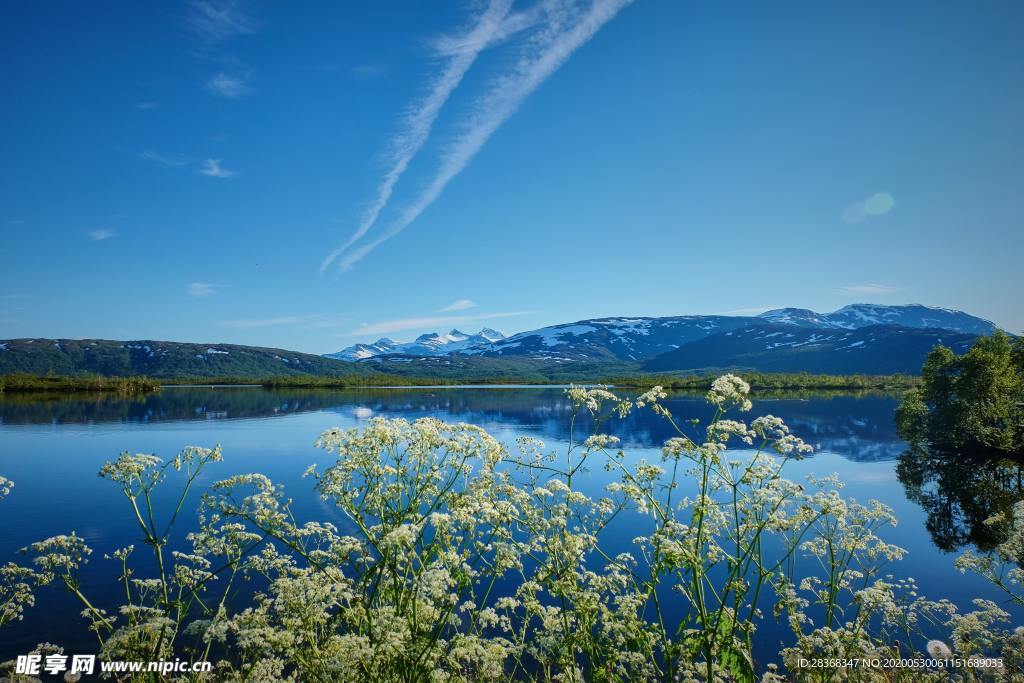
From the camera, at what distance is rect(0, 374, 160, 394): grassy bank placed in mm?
109562

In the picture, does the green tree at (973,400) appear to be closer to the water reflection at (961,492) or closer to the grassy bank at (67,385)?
the water reflection at (961,492)

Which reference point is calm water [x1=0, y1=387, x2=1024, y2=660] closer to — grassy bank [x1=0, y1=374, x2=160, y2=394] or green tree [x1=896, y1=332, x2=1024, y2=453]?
green tree [x1=896, y1=332, x2=1024, y2=453]

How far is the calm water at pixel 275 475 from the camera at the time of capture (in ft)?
48.3

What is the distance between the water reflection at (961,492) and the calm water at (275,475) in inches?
3.5

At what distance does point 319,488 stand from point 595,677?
372 centimetres

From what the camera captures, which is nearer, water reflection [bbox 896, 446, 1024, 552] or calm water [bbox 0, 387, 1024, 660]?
calm water [bbox 0, 387, 1024, 660]

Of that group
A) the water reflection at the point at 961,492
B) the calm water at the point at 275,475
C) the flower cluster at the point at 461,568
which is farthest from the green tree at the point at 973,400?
the flower cluster at the point at 461,568

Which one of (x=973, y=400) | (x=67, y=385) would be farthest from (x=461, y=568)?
(x=67, y=385)

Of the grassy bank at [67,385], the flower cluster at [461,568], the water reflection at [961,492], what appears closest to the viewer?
the flower cluster at [461,568]

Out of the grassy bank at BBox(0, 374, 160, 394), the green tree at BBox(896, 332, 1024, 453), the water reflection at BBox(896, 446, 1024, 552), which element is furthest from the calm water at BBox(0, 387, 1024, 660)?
the grassy bank at BBox(0, 374, 160, 394)

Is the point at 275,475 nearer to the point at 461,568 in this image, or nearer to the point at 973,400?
the point at 461,568

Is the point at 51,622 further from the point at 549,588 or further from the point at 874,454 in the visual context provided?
the point at 874,454

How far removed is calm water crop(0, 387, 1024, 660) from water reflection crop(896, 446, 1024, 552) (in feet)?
0.29

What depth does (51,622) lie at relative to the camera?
1185cm
